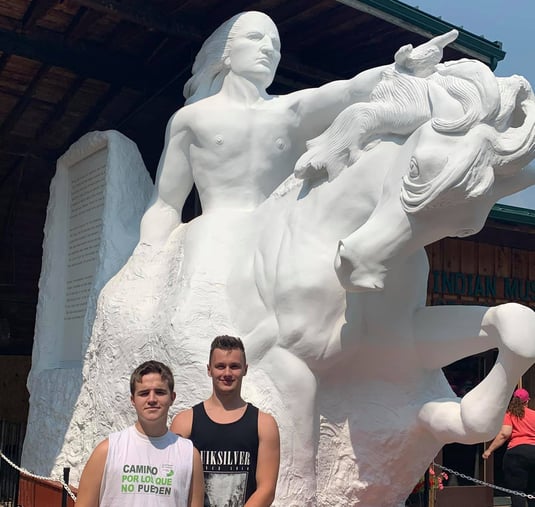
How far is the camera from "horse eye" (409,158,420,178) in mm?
3189

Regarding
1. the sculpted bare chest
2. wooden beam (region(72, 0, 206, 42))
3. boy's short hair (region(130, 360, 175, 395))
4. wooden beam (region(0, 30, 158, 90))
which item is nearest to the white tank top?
boy's short hair (region(130, 360, 175, 395))

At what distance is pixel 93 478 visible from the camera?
223cm

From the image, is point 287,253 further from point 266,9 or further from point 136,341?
point 266,9

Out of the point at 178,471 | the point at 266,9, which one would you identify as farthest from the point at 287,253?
the point at 266,9

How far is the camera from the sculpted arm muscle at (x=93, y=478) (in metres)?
2.23

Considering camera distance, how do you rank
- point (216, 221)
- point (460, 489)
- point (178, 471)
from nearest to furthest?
point (178, 471) < point (216, 221) < point (460, 489)

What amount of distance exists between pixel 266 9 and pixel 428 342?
8.09ft

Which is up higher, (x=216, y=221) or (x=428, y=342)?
(x=216, y=221)

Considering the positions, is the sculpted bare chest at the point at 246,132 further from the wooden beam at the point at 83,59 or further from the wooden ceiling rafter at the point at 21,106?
the wooden ceiling rafter at the point at 21,106

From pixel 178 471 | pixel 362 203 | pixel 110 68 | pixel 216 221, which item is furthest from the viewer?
pixel 110 68

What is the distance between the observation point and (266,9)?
5.05m

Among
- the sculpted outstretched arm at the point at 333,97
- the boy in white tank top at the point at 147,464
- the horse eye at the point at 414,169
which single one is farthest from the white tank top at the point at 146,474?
the sculpted outstretched arm at the point at 333,97

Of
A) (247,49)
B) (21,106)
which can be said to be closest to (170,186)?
(247,49)

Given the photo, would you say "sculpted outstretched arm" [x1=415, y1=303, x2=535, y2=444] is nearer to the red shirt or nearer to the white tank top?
the white tank top
